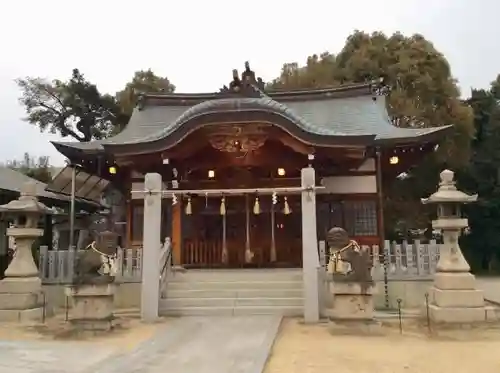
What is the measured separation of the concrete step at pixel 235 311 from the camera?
998cm

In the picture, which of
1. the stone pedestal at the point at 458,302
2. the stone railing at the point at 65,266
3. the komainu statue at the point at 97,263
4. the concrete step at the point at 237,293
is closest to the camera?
the komainu statue at the point at 97,263

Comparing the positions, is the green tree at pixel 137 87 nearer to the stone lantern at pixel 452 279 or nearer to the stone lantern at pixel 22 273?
the stone lantern at pixel 22 273

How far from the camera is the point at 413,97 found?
2202 cm

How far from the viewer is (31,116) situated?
2878cm

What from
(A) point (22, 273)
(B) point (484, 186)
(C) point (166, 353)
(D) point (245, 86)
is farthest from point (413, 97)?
(C) point (166, 353)

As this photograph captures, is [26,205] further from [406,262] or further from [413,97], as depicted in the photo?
[413,97]

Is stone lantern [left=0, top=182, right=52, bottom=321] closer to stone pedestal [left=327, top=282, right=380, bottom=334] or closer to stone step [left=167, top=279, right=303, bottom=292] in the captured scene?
stone step [left=167, top=279, right=303, bottom=292]

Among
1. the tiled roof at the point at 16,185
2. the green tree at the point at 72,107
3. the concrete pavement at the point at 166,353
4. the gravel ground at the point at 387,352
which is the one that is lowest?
the gravel ground at the point at 387,352

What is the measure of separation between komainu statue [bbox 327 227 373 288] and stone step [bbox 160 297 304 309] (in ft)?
5.66

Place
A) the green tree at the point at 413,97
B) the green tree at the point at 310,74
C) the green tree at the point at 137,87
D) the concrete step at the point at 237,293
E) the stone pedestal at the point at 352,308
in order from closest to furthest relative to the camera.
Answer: the stone pedestal at the point at 352,308 → the concrete step at the point at 237,293 → the green tree at the point at 413,97 → the green tree at the point at 310,74 → the green tree at the point at 137,87

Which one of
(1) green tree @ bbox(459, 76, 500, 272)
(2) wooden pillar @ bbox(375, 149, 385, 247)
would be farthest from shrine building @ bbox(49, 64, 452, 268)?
(1) green tree @ bbox(459, 76, 500, 272)

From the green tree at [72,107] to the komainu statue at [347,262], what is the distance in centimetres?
2273

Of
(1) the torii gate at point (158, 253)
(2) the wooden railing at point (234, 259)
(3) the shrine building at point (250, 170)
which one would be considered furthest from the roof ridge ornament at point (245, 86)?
(1) the torii gate at point (158, 253)

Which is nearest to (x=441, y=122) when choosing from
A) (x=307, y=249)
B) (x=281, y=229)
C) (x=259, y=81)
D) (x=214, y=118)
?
(x=259, y=81)
